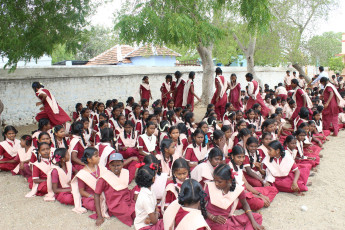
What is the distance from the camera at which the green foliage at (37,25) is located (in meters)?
5.02

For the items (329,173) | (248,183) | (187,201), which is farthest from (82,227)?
(329,173)

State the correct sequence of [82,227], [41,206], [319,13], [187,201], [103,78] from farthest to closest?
[319,13] < [103,78] < [41,206] < [82,227] < [187,201]

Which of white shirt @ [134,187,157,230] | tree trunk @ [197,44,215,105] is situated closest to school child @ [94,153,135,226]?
white shirt @ [134,187,157,230]

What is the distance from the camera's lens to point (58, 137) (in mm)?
4625

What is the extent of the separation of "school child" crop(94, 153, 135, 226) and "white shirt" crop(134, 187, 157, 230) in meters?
0.46

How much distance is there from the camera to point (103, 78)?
10242mm

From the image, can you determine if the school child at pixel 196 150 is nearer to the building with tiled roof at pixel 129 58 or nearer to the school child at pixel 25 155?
the school child at pixel 25 155

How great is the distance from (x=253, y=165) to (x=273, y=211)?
2.57 feet

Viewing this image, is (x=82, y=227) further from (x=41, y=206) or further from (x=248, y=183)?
(x=248, y=183)

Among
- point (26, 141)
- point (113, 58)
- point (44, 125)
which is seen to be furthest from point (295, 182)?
point (113, 58)

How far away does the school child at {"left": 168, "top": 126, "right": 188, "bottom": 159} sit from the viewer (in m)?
4.60

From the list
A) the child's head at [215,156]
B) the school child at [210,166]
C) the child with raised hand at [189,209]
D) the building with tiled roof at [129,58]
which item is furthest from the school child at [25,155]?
the building with tiled roof at [129,58]

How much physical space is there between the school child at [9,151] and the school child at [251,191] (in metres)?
3.67

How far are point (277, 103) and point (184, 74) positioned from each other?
4.79 m
